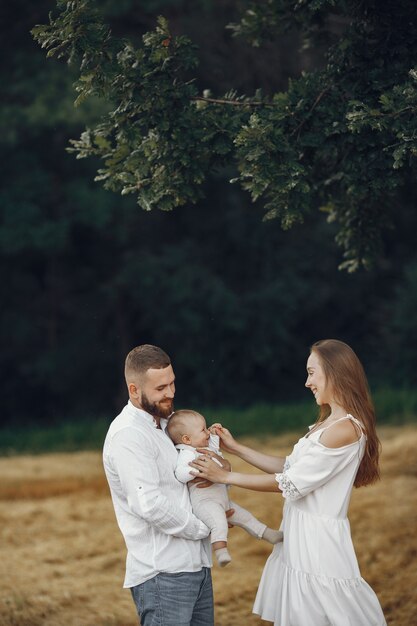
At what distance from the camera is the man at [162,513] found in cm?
342

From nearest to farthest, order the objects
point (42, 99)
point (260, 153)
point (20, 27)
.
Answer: point (260, 153), point (42, 99), point (20, 27)

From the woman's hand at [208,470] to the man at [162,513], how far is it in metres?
0.09

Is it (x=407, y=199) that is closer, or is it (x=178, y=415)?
(x=178, y=415)

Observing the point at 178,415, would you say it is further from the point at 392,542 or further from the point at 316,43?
the point at 392,542

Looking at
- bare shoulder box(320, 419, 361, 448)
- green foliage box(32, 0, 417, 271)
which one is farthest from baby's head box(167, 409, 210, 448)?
green foliage box(32, 0, 417, 271)

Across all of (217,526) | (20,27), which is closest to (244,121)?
(217,526)

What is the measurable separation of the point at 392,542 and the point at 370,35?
13.2 ft

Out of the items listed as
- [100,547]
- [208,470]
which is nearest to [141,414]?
[208,470]

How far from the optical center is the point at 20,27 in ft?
44.7

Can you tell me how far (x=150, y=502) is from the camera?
3367mm

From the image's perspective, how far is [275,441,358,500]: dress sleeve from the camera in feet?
11.9

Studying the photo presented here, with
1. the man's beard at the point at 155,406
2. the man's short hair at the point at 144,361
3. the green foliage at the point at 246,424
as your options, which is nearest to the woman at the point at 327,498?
the man's beard at the point at 155,406

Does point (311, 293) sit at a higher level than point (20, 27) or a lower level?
lower

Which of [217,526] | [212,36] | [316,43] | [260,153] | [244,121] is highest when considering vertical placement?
[212,36]
